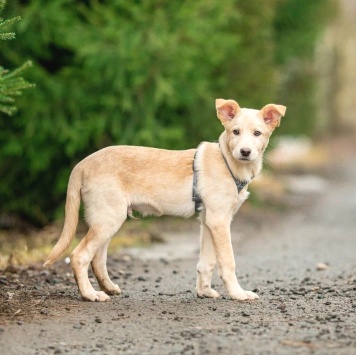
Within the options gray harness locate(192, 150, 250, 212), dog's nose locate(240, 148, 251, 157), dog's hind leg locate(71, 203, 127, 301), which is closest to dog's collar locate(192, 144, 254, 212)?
gray harness locate(192, 150, 250, 212)

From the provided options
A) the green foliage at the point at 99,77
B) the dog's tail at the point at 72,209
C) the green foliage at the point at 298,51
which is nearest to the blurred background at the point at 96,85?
the green foliage at the point at 99,77

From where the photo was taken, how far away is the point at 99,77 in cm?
1326

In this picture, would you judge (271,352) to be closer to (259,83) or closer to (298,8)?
(259,83)

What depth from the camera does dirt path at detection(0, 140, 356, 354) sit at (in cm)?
598

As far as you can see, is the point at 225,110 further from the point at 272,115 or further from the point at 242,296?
the point at 242,296

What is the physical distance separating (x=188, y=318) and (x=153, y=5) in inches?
298

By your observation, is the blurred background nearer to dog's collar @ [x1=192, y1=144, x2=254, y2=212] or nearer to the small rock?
the small rock

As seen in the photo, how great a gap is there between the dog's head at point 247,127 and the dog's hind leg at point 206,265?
0.82 m

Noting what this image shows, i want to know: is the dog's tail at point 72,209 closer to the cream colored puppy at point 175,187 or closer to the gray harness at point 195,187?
Answer: the cream colored puppy at point 175,187

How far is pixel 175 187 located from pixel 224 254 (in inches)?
27.7

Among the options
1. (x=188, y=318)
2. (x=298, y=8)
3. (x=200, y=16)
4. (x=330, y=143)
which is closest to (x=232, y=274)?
(x=188, y=318)

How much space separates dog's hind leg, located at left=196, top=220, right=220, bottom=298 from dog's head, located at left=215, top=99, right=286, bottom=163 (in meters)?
0.82

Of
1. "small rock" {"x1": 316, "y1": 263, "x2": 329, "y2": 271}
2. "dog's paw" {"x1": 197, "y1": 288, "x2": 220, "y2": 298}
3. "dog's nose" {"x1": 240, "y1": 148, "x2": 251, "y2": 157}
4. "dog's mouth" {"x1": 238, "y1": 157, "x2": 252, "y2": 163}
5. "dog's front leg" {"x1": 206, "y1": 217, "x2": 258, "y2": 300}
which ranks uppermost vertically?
"dog's nose" {"x1": 240, "y1": 148, "x2": 251, "y2": 157}

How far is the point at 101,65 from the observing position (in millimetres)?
13047
